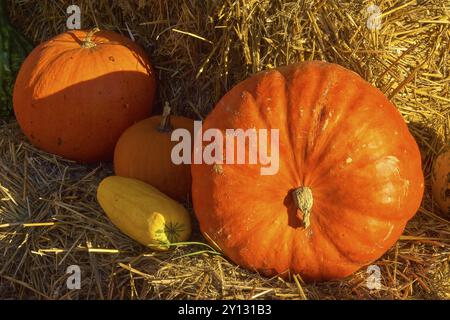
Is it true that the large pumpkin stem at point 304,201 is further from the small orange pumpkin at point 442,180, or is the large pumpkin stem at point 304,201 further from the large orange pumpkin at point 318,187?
the small orange pumpkin at point 442,180

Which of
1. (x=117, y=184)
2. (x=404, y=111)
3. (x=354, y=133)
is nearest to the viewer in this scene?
(x=354, y=133)

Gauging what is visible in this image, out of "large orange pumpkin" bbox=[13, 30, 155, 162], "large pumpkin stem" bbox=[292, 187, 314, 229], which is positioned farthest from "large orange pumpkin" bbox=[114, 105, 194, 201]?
"large pumpkin stem" bbox=[292, 187, 314, 229]

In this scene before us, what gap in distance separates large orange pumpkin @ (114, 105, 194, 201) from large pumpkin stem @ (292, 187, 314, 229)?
Result: 863mm

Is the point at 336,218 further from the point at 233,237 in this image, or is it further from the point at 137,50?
the point at 137,50

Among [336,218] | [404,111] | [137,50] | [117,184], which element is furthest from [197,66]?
[336,218]

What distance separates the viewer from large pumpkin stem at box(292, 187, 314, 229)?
8.02ft

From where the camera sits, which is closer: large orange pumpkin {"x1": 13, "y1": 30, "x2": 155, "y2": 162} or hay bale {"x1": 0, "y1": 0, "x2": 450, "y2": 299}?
hay bale {"x1": 0, "y1": 0, "x2": 450, "y2": 299}

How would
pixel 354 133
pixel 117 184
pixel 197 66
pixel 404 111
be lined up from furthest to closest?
pixel 197 66
pixel 404 111
pixel 117 184
pixel 354 133

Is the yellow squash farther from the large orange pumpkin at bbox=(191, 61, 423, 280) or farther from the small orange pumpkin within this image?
the small orange pumpkin

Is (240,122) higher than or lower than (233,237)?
higher

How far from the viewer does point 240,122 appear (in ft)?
8.59

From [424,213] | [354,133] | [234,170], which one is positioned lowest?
[424,213]

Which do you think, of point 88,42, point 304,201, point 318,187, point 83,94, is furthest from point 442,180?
point 88,42

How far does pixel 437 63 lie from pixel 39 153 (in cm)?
219
